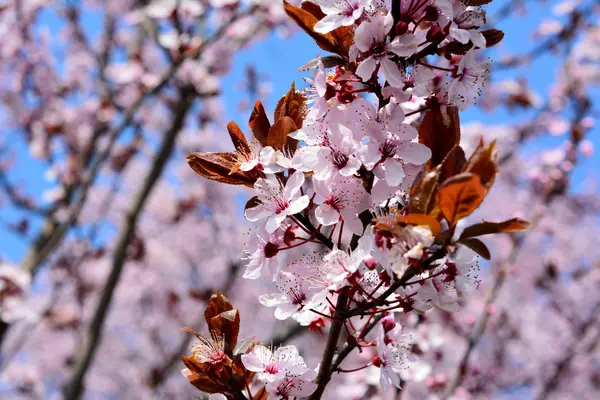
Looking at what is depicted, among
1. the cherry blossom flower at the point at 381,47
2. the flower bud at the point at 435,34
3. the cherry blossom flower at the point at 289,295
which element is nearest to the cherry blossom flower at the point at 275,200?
the cherry blossom flower at the point at 289,295

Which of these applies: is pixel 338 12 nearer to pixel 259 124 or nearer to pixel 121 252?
pixel 259 124

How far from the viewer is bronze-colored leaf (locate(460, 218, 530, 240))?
2.41ft

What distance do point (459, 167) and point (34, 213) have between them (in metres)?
A: 4.26

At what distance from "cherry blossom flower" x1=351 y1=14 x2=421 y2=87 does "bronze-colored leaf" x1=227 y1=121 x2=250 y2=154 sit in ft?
0.85

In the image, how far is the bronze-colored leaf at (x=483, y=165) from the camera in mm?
729

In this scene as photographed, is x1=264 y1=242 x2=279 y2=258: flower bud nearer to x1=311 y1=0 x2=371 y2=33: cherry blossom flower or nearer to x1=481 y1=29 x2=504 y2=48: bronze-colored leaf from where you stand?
x1=311 y1=0 x2=371 y2=33: cherry blossom flower

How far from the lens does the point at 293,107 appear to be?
0.95 meters

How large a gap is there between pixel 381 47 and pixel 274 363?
1.91 ft

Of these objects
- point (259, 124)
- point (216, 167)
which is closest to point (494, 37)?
point (259, 124)

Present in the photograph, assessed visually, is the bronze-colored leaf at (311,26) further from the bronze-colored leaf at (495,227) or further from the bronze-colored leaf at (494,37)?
the bronze-colored leaf at (495,227)

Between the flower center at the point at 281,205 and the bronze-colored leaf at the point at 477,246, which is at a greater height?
the flower center at the point at 281,205

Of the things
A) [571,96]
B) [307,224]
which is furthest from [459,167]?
[571,96]

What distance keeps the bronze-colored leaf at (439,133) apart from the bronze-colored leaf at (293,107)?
23 cm

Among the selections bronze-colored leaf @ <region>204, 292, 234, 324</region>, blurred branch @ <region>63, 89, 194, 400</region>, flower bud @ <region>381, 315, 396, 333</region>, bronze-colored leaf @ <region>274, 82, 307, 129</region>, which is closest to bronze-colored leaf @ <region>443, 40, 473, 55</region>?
bronze-colored leaf @ <region>274, 82, 307, 129</region>
